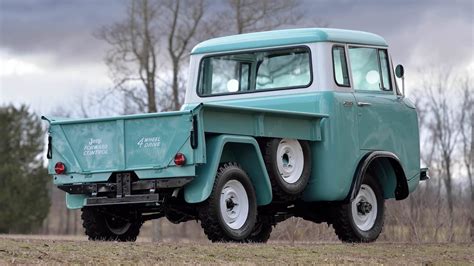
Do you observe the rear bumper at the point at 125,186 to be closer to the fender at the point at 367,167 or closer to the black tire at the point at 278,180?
the black tire at the point at 278,180

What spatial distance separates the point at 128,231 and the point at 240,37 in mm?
3303

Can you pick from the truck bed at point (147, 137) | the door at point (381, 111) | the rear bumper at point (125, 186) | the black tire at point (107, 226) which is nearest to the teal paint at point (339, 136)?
the door at point (381, 111)

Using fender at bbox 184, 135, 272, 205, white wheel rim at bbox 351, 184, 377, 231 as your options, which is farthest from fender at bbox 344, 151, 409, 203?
fender at bbox 184, 135, 272, 205

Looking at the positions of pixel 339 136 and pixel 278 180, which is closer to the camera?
pixel 278 180

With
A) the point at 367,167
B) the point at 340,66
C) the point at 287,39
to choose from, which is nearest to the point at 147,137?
the point at 287,39

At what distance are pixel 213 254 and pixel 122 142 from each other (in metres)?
2.60

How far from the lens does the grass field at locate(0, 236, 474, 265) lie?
10.6 m

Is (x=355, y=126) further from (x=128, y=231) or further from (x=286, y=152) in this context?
(x=128, y=231)

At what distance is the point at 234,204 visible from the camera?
13.8 meters

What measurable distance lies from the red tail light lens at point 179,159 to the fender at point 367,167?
125 inches

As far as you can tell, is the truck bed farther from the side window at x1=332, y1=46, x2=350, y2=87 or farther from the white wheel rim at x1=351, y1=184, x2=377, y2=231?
the white wheel rim at x1=351, y1=184, x2=377, y2=231

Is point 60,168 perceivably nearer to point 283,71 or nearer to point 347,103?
point 283,71

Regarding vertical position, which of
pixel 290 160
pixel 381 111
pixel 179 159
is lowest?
pixel 179 159

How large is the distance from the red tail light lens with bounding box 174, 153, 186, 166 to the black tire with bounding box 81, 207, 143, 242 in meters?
1.78
